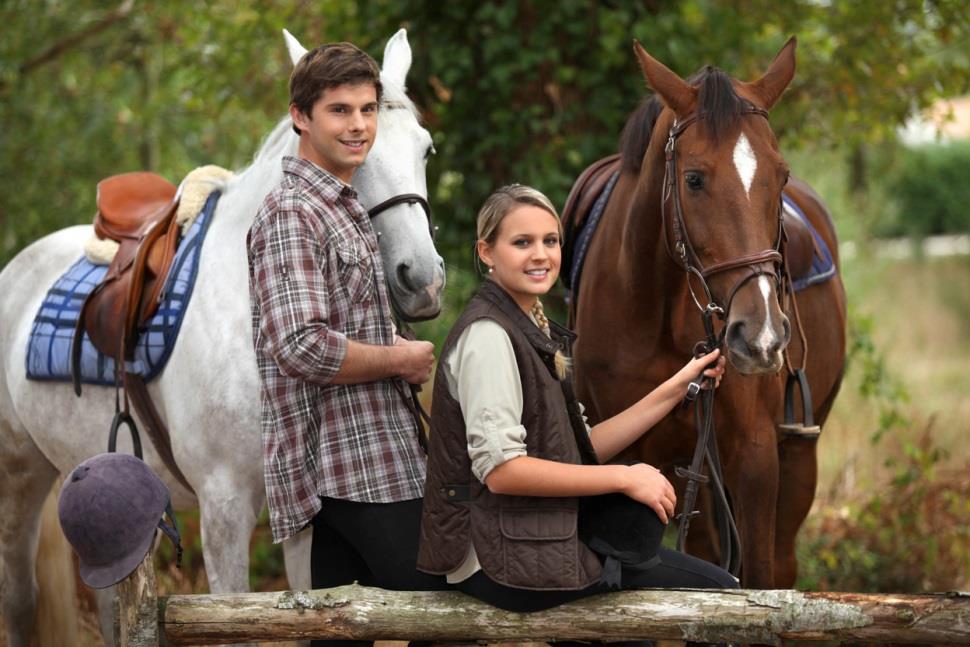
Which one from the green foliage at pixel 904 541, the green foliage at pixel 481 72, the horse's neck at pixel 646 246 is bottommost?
the green foliage at pixel 904 541

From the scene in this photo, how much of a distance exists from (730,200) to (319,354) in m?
1.16

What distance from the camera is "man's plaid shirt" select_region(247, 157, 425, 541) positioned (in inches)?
107

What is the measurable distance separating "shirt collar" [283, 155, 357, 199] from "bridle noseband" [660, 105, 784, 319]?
94 cm

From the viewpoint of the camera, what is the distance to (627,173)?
12.9 ft

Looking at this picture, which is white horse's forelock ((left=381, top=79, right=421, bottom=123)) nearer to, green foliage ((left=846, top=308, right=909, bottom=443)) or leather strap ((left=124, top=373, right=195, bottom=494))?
leather strap ((left=124, top=373, right=195, bottom=494))

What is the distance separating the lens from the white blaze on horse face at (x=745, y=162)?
3.09 meters

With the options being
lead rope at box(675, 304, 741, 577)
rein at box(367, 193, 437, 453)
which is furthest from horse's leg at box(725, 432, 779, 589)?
rein at box(367, 193, 437, 453)

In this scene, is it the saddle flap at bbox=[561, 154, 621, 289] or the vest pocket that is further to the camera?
the saddle flap at bbox=[561, 154, 621, 289]

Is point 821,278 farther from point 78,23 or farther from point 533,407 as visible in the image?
point 78,23

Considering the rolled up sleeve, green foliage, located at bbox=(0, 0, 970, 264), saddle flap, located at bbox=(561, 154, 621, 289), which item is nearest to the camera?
the rolled up sleeve

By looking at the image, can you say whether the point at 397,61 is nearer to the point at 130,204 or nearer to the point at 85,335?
the point at 130,204

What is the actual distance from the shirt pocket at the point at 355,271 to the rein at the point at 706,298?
82 centimetres

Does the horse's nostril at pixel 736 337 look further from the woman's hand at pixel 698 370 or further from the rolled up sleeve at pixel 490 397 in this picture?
the rolled up sleeve at pixel 490 397

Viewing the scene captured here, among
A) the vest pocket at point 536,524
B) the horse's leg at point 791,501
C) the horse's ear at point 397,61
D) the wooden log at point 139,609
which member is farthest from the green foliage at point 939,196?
the wooden log at point 139,609
